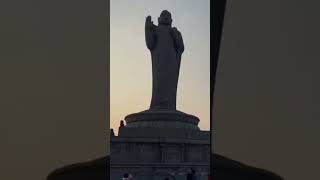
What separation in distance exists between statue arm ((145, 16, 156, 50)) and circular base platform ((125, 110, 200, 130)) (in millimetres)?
1076

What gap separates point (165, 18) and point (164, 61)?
829mm

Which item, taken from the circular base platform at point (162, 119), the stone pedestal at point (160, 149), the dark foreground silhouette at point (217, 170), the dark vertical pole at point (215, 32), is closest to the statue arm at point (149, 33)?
the circular base platform at point (162, 119)

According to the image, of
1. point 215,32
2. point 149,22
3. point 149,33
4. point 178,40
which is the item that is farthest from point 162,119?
point 215,32

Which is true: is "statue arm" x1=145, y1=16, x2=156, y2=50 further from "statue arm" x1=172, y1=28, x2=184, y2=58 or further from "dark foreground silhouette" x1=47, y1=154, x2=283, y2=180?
"dark foreground silhouette" x1=47, y1=154, x2=283, y2=180

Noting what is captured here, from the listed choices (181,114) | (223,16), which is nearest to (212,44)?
(223,16)

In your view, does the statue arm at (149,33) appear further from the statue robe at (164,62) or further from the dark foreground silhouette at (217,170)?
the dark foreground silhouette at (217,170)

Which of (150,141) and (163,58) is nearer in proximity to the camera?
(150,141)

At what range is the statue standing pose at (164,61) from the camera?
789 centimetres

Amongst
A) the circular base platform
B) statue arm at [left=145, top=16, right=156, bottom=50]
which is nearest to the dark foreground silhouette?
the circular base platform

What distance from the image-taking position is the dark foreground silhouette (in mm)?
5785

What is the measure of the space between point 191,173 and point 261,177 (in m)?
1.15

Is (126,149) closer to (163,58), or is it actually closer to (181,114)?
(181,114)

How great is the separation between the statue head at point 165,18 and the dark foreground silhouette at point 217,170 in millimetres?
2271

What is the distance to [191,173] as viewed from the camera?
22.2 feet
